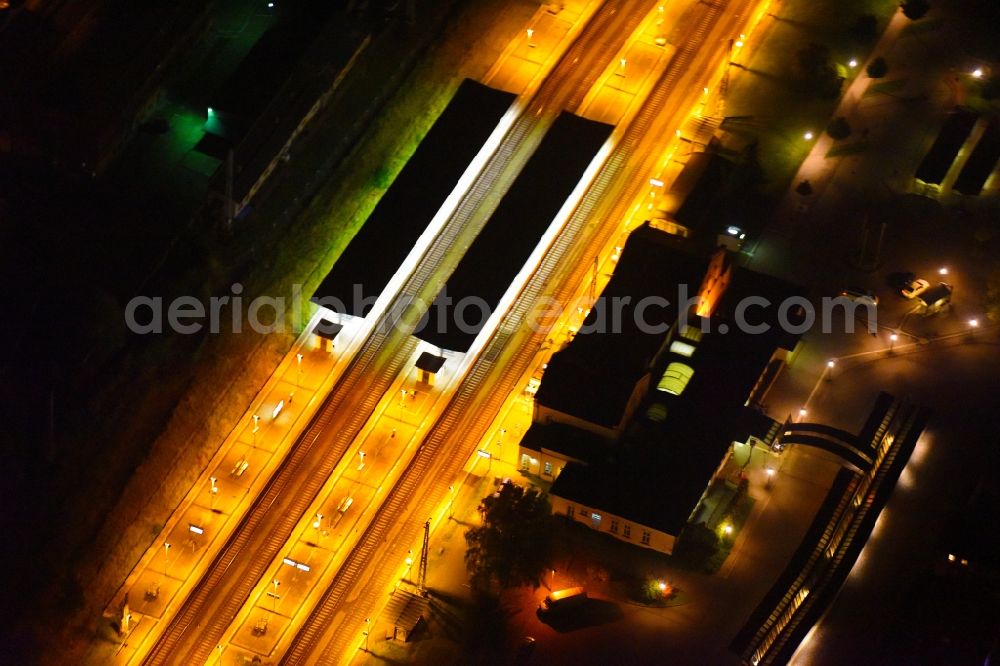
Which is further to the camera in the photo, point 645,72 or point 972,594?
point 645,72

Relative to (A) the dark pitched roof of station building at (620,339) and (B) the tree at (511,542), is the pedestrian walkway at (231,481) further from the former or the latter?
(A) the dark pitched roof of station building at (620,339)

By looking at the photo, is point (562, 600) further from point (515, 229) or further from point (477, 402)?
point (515, 229)

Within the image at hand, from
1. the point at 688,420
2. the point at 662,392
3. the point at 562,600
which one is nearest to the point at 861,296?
the point at 662,392

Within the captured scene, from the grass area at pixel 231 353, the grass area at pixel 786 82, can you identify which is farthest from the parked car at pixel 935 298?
the grass area at pixel 231 353

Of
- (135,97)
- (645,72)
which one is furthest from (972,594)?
(135,97)

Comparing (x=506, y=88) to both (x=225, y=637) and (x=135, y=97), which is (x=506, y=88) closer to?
(x=135, y=97)

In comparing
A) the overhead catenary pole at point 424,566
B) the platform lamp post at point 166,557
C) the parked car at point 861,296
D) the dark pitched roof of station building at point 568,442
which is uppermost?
the parked car at point 861,296
